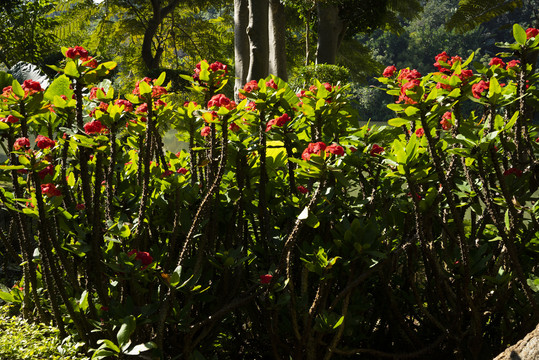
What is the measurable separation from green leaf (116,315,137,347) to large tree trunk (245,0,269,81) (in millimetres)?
4023

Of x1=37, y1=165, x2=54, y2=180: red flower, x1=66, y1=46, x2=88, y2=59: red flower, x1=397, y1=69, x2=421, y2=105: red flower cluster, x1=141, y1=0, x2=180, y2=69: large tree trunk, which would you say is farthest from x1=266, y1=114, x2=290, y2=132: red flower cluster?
x1=141, y1=0, x2=180, y2=69: large tree trunk

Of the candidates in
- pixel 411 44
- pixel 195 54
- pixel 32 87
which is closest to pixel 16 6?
pixel 195 54

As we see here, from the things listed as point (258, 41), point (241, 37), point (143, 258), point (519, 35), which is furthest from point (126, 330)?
point (241, 37)

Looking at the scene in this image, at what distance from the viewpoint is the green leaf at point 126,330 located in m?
1.53

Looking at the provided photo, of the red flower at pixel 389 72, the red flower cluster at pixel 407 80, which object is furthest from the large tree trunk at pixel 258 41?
the red flower cluster at pixel 407 80

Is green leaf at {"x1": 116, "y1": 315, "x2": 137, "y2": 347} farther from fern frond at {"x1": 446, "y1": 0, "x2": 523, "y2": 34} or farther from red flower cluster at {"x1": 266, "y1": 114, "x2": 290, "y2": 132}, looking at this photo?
fern frond at {"x1": 446, "y1": 0, "x2": 523, "y2": 34}

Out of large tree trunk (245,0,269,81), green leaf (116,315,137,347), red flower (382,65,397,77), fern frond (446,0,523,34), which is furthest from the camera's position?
fern frond (446,0,523,34)

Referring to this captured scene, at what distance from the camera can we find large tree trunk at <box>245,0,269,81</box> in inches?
210

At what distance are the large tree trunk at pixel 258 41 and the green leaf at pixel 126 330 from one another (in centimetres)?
402

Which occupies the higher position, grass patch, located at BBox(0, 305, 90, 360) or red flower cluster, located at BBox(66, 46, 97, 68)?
red flower cluster, located at BBox(66, 46, 97, 68)

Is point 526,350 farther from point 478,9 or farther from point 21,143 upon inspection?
point 478,9

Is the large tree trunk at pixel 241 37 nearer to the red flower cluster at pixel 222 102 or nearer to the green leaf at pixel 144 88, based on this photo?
the green leaf at pixel 144 88

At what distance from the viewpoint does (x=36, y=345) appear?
205 cm

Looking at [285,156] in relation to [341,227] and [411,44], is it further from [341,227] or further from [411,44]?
[411,44]
